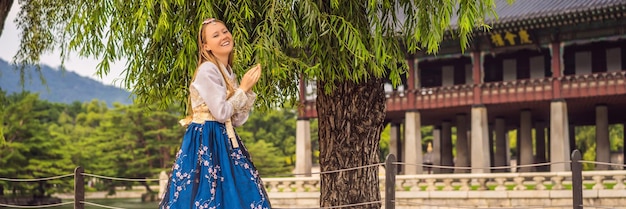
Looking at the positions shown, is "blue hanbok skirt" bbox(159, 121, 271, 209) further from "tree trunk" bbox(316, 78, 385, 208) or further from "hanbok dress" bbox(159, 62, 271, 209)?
"tree trunk" bbox(316, 78, 385, 208)

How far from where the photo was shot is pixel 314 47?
6809mm

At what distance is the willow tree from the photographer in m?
6.57

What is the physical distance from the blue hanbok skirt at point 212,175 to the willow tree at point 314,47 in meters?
1.98

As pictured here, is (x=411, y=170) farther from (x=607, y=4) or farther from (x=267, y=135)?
(x=267, y=135)

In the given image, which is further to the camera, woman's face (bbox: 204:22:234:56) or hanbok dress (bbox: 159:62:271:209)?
woman's face (bbox: 204:22:234:56)

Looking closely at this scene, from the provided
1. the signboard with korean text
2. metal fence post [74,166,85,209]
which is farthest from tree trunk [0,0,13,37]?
the signboard with korean text

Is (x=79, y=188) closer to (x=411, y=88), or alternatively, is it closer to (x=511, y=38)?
(x=511, y=38)

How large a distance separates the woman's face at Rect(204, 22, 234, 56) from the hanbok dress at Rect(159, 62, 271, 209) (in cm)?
12

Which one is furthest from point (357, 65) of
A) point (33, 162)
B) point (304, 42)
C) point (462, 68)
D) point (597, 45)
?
point (33, 162)

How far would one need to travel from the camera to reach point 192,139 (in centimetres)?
443

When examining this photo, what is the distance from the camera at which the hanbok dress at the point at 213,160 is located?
4.35 metres

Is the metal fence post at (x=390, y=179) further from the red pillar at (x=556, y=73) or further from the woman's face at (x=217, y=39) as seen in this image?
the red pillar at (x=556, y=73)

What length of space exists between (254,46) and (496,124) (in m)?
23.1

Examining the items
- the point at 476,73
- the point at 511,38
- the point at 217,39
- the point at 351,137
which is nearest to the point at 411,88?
the point at 476,73
